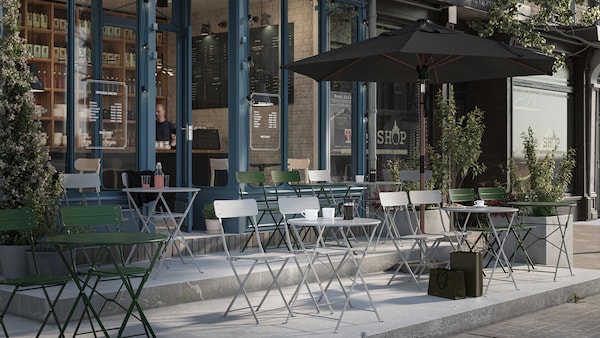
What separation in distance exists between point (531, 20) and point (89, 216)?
32.2 ft

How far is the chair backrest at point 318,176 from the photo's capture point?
10609mm

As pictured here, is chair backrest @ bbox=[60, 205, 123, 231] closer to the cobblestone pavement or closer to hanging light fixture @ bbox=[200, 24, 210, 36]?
the cobblestone pavement

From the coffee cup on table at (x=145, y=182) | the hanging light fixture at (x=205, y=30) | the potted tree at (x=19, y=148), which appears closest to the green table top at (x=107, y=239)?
the potted tree at (x=19, y=148)

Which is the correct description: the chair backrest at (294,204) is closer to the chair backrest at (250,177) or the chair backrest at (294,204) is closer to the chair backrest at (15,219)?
the chair backrest at (15,219)

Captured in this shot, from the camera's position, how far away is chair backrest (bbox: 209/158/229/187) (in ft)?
34.2

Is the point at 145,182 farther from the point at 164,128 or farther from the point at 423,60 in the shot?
the point at 423,60

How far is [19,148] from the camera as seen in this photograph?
741 centimetres

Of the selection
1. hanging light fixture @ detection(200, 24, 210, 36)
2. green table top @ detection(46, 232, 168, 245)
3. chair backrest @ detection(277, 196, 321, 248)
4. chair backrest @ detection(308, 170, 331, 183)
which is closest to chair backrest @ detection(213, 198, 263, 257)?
chair backrest @ detection(277, 196, 321, 248)

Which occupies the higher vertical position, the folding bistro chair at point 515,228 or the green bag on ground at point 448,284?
the folding bistro chair at point 515,228

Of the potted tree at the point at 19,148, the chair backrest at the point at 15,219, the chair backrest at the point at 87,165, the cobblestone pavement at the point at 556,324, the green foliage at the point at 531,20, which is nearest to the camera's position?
the chair backrest at the point at 15,219

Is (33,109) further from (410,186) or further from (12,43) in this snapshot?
(410,186)

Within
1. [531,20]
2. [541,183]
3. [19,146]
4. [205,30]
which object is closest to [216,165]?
[205,30]

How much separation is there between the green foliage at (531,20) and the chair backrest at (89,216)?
28.4ft

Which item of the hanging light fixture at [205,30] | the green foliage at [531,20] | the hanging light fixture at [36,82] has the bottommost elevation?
the hanging light fixture at [36,82]
